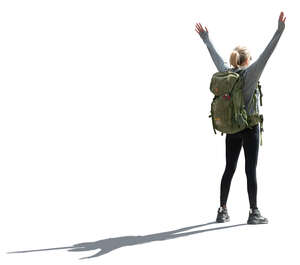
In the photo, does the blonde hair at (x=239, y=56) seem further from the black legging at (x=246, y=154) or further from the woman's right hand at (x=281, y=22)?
the black legging at (x=246, y=154)

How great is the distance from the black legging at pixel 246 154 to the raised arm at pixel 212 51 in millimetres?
970

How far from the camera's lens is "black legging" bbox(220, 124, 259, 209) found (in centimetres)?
856

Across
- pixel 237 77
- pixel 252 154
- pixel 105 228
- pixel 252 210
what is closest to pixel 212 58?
pixel 237 77

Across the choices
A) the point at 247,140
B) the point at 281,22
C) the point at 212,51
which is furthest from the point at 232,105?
the point at 281,22

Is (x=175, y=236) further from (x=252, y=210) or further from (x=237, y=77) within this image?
(x=237, y=77)

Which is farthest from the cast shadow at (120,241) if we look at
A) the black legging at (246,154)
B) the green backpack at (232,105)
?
the green backpack at (232,105)

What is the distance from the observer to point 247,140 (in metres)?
8.59

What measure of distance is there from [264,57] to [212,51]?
1.17 meters

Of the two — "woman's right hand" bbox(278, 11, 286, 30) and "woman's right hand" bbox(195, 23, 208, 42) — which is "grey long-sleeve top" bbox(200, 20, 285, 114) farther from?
"woman's right hand" bbox(195, 23, 208, 42)

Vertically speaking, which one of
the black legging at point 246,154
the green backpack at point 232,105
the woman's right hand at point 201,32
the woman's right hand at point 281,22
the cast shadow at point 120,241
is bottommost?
the cast shadow at point 120,241

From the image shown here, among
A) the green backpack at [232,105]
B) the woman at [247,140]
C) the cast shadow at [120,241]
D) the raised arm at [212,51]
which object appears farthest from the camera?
the raised arm at [212,51]

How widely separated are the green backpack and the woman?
9cm

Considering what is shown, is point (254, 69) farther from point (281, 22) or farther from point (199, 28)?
point (199, 28)

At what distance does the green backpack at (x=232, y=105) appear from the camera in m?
8.37
